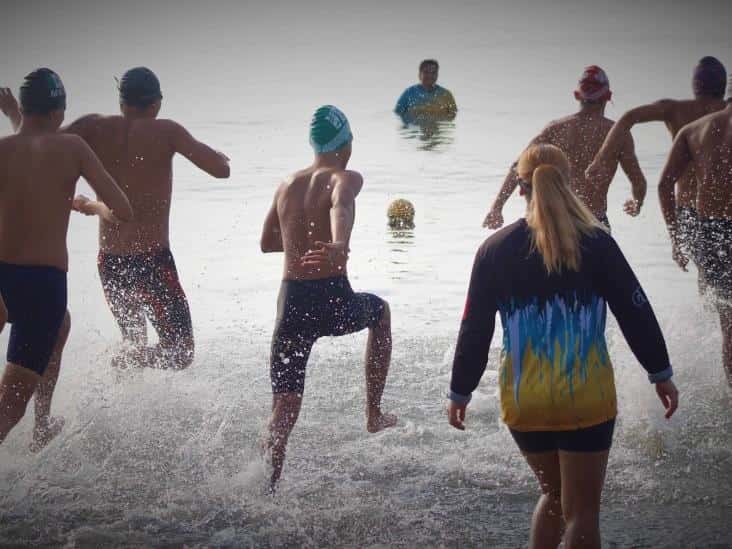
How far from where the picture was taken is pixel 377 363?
5.74 metres

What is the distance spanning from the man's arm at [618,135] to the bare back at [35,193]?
3421 mm

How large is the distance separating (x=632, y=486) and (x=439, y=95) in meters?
16.1

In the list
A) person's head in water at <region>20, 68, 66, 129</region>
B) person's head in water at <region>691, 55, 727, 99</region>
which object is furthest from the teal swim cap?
person's head in water at <region>691, 55, 727, 99</region>

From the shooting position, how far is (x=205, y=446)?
620cm

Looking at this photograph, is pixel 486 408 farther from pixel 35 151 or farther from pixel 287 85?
pixel 287 85

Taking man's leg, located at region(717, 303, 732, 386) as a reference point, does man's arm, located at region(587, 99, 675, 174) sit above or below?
above

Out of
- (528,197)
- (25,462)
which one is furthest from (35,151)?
(528,197)

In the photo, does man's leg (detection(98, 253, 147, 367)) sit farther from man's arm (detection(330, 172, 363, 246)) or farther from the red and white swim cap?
the red and white swim cap

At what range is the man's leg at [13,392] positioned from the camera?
5.36 m

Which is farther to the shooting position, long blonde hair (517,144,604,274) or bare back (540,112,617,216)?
bare back (540,112,617,216)

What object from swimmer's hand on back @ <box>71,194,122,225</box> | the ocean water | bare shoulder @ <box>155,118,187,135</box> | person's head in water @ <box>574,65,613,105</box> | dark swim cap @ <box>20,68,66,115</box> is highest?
dark swim cap @ <box>20,68,66,115</box>

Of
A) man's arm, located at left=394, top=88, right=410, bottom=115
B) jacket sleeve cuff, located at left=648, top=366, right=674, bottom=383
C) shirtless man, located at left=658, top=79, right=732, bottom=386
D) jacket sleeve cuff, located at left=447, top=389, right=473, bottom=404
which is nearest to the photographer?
jacket sleeve cuff, located at left=648, top=366, right=674, bottom=383

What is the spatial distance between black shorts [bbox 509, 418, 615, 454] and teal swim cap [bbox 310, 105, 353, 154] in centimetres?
212

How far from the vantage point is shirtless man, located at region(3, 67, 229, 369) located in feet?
20.7
